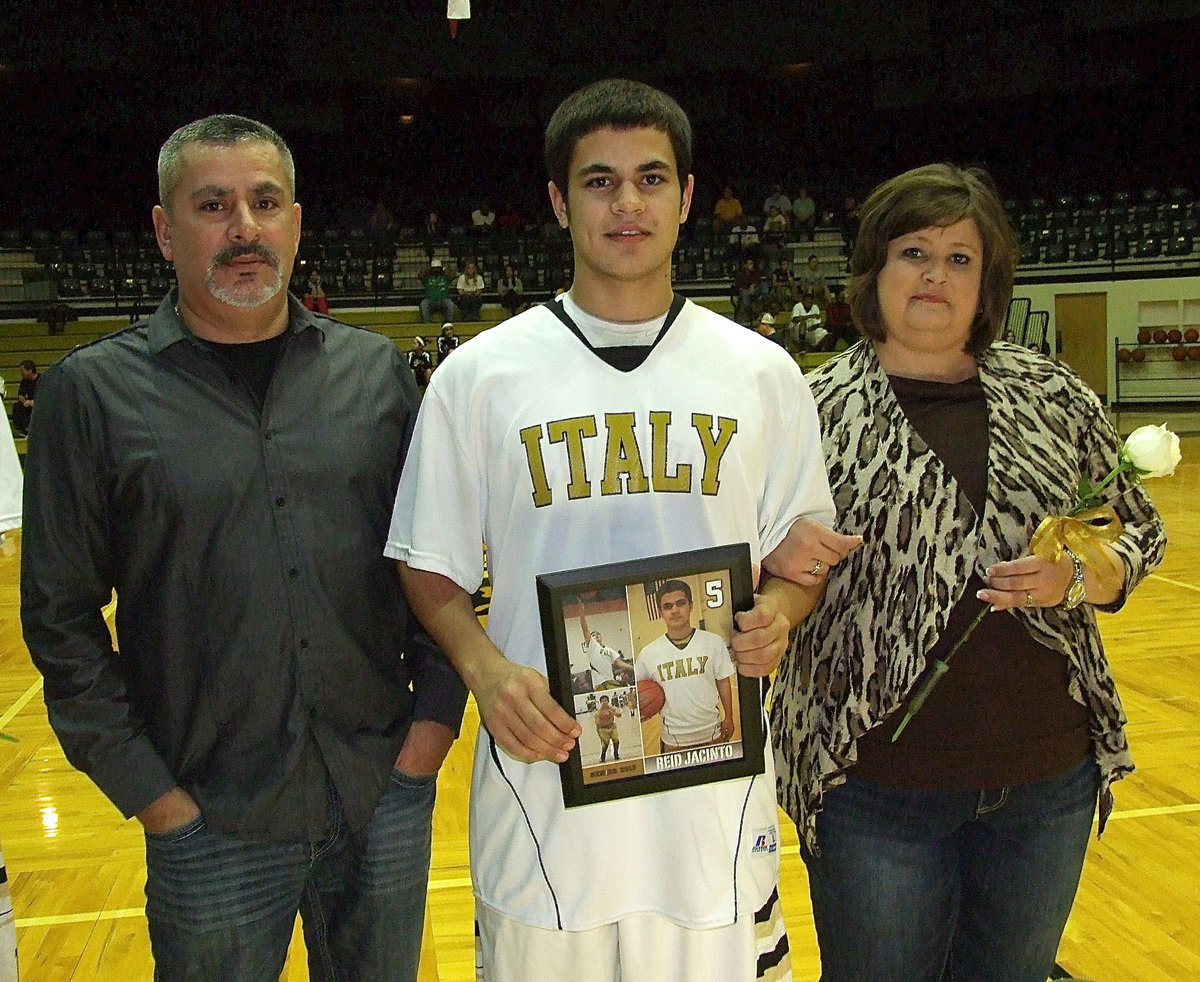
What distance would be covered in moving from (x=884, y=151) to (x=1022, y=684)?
22.7 metres

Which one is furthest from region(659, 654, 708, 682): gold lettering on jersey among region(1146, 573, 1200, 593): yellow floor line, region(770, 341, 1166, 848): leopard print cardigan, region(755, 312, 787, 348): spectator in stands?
region(755, 312, 787, 348): spectator in stands

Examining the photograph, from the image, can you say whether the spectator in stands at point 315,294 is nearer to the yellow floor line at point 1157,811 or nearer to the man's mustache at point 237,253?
the yellow floor line at point 1157,811

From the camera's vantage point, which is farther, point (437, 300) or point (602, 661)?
point (437, 300)

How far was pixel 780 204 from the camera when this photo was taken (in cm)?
2197

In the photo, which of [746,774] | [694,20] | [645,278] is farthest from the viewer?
[694,20]

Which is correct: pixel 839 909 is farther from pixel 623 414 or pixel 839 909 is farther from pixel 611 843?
pixel 623 414

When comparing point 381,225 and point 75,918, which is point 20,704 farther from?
point 381,225

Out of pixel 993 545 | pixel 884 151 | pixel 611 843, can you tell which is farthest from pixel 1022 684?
pixel 884 151

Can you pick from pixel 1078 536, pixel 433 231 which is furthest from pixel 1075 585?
pixel 433 231

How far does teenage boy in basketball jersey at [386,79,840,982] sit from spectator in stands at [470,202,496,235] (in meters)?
20.0

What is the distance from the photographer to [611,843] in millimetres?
1782

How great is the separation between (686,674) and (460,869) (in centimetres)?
240

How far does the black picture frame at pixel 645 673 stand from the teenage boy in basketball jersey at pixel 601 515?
6 centimetres

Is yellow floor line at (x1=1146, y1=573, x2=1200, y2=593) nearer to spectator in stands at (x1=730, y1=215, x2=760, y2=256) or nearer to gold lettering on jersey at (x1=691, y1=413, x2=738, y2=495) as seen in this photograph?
gold lettering on jersey at (x1=691, y1=413, x2=738, y2=495)
